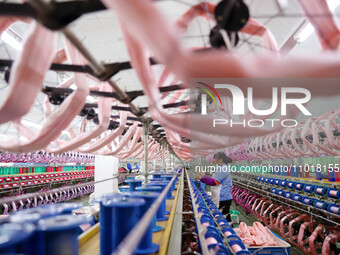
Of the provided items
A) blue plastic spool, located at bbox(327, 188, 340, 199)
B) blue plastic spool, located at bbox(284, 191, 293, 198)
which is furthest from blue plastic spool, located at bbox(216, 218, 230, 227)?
blue plastic spool, located at bbox(284, 191, 293, 198)

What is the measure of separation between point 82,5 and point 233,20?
61 cm

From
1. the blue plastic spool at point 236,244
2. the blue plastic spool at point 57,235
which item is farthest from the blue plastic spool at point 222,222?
the blue plastic spool at point 57,235

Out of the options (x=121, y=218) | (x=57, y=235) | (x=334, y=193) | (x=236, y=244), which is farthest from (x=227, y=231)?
(x=334, y=193)

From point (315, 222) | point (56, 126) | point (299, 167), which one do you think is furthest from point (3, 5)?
point (299, 167)

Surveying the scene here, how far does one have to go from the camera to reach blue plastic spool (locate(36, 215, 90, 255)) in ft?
3.21

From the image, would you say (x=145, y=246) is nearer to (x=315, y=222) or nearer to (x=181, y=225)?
(x=181, y=225)

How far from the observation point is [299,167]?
883 centimetres

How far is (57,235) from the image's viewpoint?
3.29 ft

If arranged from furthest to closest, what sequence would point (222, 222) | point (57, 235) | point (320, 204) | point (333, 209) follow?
point (320, 204)
point (333, 209)
point (222, 222)
point (57, 235)

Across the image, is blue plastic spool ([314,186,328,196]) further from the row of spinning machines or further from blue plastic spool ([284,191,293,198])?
blue plastic spool ([284,191,293,198])

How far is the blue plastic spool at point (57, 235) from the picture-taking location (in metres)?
0.98

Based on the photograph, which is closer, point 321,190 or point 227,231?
point 227,231

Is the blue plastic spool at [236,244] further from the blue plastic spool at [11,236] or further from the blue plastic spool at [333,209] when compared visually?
the blue plastic spool at [333,209]

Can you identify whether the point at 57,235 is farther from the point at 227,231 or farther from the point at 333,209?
the point at 333,209
